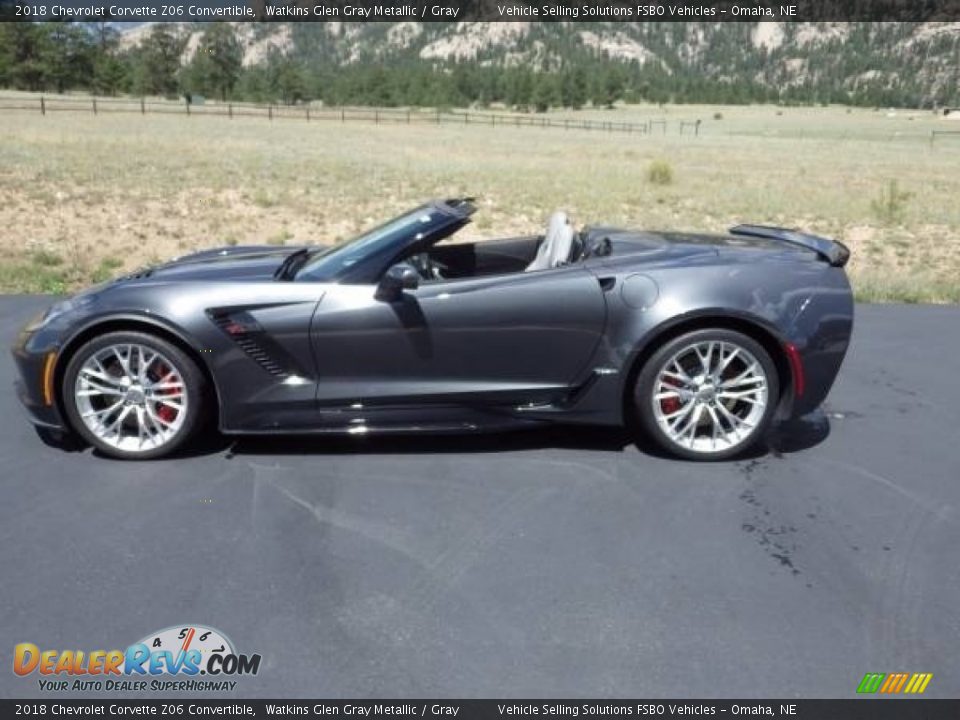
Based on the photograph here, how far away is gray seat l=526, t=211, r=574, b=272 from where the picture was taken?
15.4 feet

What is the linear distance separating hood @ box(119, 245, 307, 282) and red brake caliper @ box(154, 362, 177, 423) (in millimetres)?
460

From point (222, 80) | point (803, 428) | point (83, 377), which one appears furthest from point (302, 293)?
point (222, 80)

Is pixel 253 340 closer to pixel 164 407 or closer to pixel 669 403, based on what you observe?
pixel 164 407

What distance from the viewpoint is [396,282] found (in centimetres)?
424

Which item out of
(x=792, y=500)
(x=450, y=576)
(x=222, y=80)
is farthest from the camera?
(x=222, y=80)

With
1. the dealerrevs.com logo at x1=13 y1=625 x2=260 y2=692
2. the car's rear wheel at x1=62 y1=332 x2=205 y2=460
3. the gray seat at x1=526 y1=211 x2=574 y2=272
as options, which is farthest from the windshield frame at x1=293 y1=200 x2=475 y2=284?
the dealerrevs.com logo at x1=13 y1=625 x2=260 y2=692

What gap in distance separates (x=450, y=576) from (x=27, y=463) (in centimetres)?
238

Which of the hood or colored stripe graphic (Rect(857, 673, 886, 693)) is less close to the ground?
the hood

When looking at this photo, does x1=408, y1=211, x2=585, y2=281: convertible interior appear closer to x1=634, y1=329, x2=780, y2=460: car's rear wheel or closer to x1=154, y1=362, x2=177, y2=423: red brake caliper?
x1=634, y1=329, x2=780, y2=460: car's rear wheel

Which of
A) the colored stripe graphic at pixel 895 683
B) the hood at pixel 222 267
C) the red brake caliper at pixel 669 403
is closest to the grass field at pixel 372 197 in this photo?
the hood at pixel 222 267

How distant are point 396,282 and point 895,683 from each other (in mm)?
2611

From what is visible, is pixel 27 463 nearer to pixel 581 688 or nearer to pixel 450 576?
pixel 450 576

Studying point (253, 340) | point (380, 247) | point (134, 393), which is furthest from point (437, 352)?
point (134, 393)

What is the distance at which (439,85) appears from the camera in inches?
4454
